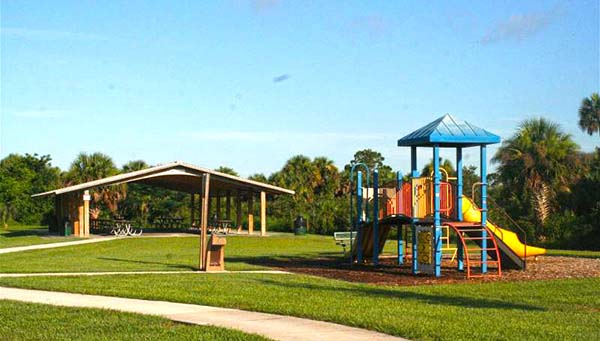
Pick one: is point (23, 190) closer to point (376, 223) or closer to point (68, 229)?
point (68, 229)

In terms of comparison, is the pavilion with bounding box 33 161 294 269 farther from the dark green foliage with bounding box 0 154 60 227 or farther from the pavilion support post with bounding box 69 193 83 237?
the dark green foliage with bounding box 0 154 60 227

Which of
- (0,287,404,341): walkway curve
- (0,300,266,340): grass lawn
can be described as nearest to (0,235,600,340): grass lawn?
(0,287,404,341): walkway curve

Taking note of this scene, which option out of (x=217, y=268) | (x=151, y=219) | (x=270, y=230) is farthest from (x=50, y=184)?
(x=217, y=268)

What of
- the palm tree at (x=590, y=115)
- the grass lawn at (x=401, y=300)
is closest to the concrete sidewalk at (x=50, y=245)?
the grass lawn at (x=401, y=300)

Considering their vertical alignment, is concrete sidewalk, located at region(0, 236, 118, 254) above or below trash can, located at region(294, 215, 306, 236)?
below

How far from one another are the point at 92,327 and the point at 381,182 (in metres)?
45.1

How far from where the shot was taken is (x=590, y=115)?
192 feet

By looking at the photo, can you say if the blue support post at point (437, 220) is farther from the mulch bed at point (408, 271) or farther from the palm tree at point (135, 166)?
the palm tree at point (135, 166)

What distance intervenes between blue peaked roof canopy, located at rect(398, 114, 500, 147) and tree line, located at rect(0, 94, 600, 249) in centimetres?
223

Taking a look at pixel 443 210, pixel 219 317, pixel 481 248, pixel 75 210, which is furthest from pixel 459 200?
pixel 75 210

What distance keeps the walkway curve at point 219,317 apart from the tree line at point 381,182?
1229 cm

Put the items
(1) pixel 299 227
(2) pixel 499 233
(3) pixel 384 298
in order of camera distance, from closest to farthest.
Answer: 1. (3) pixel 384 298
2. (2) pixel 499 233
3. (1) pixel 299 227

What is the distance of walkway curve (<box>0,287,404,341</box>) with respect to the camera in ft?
37.3

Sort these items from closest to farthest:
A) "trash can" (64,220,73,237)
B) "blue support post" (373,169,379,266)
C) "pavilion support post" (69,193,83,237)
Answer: "blue support post" (373,169,379,266) < "trash can" (64,220,73,237) < "pavilion support post" (69,193,83,237)
